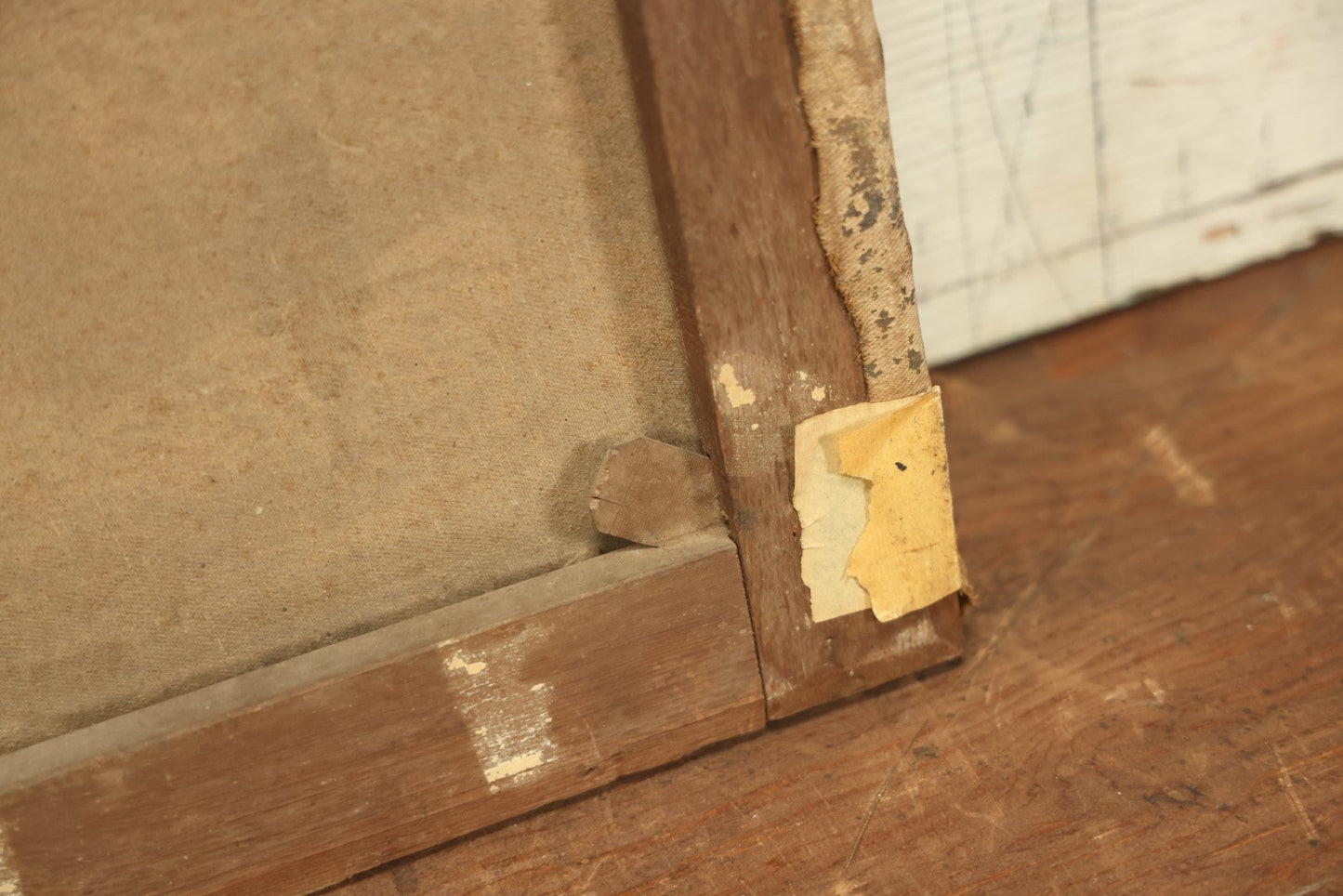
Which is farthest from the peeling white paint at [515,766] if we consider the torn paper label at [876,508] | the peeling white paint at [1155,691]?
the peeling white paint at [1155,691]

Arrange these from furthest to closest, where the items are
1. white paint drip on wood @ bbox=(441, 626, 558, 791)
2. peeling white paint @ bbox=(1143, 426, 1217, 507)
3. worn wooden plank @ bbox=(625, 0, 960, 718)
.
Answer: peeling white paint @ bbox=(1143, 426, 1217, 507)
white paint drip on wood @ bbox=(441, 626, 558, 791)
worn wooden plank @ bbox=(625, 0, 960, 718)

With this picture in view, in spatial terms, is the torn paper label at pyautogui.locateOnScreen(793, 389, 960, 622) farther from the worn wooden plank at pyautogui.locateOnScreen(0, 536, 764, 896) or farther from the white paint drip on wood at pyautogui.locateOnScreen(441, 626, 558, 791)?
the white paint drip on wood at pyautogui.locateOnScreen(441, 626, 558, 791)

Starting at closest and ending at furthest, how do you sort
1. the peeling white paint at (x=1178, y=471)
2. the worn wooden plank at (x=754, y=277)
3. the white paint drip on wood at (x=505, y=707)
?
the worn wooden plank at (x=754, y=277) < the white paint drip on wood at (x=505, y=707) < the peeling white paint at (x=1178, y=471)

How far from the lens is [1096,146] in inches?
54.7

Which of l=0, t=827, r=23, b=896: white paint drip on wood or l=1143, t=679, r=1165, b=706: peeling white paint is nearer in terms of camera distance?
l=0, t=827, r=23, b=896: white paint drip on wood

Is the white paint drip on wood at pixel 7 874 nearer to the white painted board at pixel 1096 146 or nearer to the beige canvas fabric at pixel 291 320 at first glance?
the beige canvas fabric at pixel 291 320

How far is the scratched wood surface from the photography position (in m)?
0.88

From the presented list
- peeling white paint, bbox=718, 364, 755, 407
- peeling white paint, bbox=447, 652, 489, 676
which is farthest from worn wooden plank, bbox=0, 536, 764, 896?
peeling white paint, bbox=718, 364, 755, 407

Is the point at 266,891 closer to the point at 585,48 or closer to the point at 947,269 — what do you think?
the point at 585,48

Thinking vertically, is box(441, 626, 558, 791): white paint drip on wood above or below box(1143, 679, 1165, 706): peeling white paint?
above

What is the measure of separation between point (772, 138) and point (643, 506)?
1.10ft

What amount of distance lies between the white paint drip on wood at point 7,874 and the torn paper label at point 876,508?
70 centimetres

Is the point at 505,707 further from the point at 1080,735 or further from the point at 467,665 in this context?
the point at 1080,735

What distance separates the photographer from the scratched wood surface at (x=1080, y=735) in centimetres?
88
